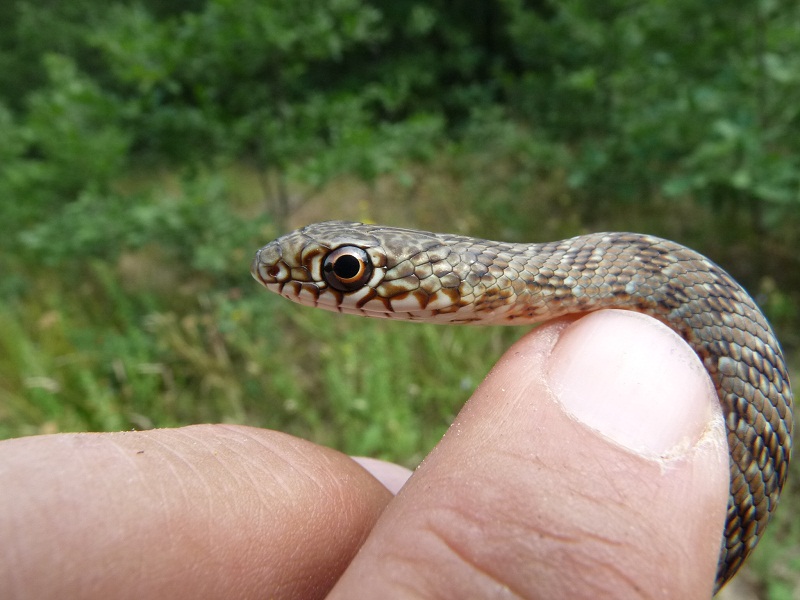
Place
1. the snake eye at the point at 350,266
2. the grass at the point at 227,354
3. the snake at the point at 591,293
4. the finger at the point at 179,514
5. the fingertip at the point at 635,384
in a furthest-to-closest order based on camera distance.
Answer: the grass at the point at 227,354 < the snake eye at the point at 350,266 < the snake at the point at 591,293 < the fingertip at the point at 635,384 < the finger at the point at 179,514

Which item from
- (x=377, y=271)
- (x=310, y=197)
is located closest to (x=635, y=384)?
(x=377, y=271)

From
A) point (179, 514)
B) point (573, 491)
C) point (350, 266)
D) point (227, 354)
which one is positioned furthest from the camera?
point (227, 354)

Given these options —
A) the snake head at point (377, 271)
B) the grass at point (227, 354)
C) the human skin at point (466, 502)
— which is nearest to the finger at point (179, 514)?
the human skin at point (466, 502)

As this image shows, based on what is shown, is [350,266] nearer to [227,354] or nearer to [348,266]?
[348,266]

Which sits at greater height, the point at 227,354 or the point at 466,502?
the point at 466,502

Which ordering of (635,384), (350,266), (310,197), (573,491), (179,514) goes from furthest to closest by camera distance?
(310,197) < (350,266) < (635,384) < (179,514) < (573,491)

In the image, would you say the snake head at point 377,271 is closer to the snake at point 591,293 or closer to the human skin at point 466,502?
the snake at point 591,293

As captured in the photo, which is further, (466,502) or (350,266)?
(350,266)
